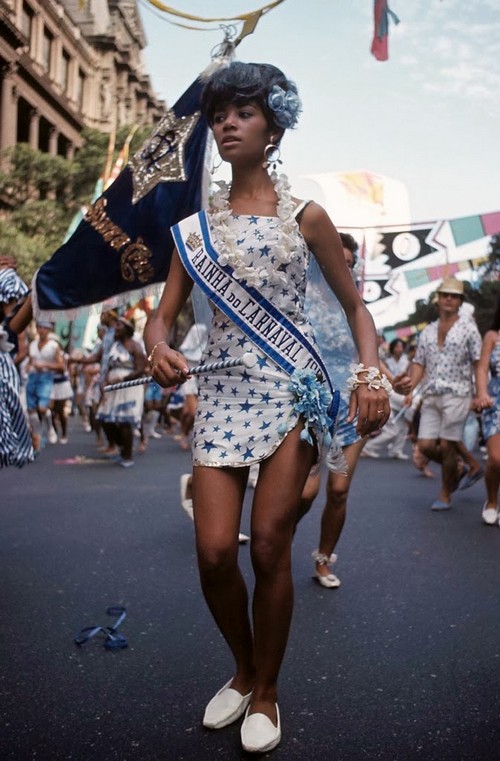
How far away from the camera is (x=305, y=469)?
9.20ft

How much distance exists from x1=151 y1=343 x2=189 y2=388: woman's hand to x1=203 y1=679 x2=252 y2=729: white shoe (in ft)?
3.29

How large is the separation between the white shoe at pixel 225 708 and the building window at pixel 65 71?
50456 mm

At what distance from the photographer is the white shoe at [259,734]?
2576 mm

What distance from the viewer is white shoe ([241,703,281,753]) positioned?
2.58 meters

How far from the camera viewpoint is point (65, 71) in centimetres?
5094

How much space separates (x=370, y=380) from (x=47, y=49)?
1892 inches

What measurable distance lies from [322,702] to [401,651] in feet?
2.31

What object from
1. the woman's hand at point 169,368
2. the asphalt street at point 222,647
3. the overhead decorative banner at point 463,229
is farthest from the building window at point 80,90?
the woman's hand at point 169,368

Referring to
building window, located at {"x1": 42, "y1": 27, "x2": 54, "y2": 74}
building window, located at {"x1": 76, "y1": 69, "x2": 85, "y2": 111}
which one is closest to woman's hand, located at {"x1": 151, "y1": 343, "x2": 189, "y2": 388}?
building window, located at {"x1": 42, "y1": 27, "x2": 54, "y2": 74}

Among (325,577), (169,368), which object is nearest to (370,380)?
(169,368)

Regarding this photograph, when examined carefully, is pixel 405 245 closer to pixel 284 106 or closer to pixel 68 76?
pixel 284 106

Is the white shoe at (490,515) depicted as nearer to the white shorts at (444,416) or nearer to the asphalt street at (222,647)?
the asphalt street at (222,647)

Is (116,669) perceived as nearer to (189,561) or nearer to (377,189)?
(189,561)

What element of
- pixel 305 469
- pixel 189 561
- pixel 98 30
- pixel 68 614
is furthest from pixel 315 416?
pixel 98 30
